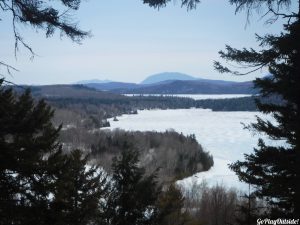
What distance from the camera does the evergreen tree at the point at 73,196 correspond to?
7451 millimetres

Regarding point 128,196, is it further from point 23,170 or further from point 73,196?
point 23,170

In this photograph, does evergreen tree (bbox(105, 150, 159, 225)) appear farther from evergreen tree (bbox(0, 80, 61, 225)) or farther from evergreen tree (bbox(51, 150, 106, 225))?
evergreen tree (bbox(0, 80, 61, 225))

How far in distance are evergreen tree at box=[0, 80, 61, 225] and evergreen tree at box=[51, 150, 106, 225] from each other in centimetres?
21

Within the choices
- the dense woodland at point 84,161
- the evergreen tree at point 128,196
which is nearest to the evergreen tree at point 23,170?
the dense woodland at point 84,161

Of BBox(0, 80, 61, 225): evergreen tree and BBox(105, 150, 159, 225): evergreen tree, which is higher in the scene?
BBox(0, 80, 61, 225): evergreen tree

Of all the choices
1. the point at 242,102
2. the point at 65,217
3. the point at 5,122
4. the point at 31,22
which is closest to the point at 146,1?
the point at 31,22

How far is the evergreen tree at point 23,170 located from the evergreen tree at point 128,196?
362 cm

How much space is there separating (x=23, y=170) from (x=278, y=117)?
5.86 metres

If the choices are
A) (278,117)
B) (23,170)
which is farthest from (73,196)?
(278,117)

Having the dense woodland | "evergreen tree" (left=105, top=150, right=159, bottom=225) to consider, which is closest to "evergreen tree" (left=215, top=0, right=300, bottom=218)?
the dense woodland

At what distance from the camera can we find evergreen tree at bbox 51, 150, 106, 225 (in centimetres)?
745

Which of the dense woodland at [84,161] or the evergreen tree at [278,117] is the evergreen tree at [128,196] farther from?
the evergreen tree at [278,117]

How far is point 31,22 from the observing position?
4645 mm

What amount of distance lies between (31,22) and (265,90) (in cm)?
568
